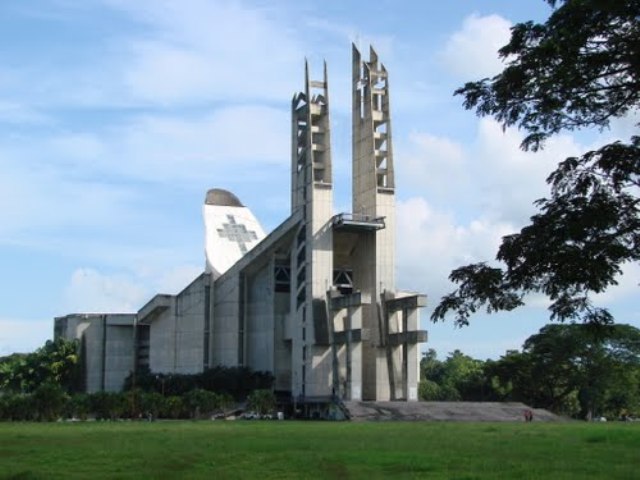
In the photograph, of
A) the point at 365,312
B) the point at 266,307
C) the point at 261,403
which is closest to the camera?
the point at 261,403

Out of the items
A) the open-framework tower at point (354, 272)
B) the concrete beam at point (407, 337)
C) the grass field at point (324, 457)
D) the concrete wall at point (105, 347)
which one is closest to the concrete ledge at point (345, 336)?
the open-framework tower at point (354, 272)

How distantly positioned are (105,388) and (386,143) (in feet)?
118

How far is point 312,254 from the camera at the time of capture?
242 ft

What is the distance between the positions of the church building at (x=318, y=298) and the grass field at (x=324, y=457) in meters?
39.7

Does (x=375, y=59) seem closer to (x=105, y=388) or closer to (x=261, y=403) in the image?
(x=261, y=403)

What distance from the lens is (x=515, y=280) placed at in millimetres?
12141

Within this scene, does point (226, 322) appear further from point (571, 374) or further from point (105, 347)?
point (571, 374)

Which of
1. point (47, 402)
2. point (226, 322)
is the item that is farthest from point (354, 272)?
point (47, 402)

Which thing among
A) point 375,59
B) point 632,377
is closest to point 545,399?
point 632,377

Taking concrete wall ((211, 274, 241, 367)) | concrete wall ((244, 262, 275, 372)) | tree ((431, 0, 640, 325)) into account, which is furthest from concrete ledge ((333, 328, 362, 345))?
tree ((431, 0, 640, 325))

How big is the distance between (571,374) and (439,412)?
18.3m

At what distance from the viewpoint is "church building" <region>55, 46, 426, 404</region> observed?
72.3 m

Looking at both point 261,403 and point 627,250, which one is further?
point 261,403

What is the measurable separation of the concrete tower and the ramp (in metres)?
6.22
